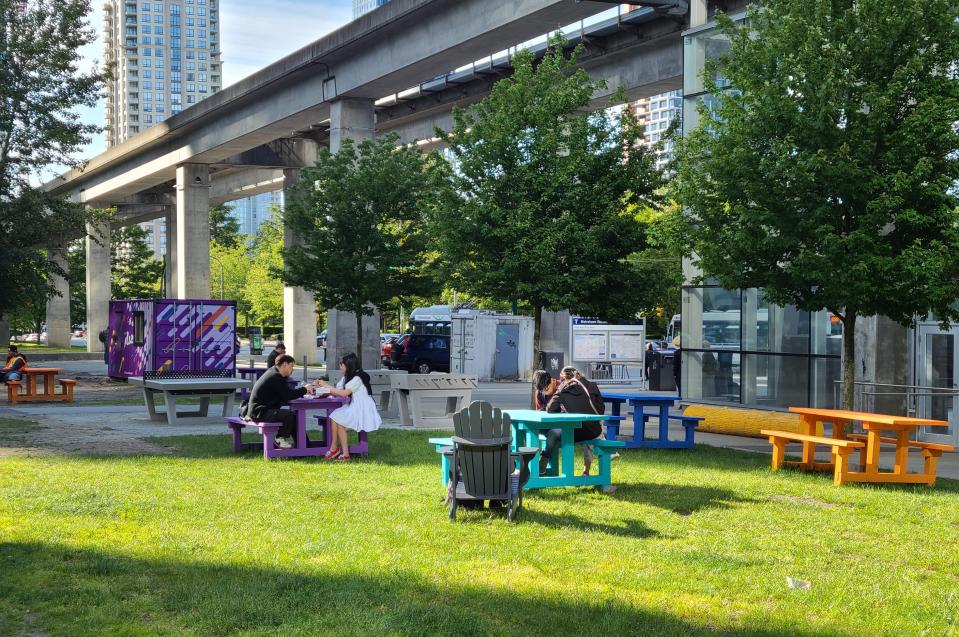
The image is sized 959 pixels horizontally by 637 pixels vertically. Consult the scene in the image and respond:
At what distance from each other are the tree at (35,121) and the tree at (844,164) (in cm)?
2554

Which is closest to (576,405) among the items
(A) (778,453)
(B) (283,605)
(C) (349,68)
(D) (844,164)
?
(A) (778,453)

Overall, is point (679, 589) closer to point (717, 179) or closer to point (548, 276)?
point (717, 179)

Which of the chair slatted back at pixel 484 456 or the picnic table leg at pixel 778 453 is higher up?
the chair slatted back at pixel 484 456

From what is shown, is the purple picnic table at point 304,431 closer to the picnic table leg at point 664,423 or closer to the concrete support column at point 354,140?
the picnic table leg at point 664,423

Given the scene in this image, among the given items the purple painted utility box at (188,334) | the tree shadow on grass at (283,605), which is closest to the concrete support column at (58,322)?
the purple painted utility box at (188,334)

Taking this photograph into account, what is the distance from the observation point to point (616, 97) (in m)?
25.2

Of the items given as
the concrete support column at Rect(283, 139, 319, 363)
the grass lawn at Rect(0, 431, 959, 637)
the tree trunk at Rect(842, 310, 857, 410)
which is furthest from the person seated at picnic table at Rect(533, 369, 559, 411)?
the concrete support column at Rect(283, 139, 319, 363)

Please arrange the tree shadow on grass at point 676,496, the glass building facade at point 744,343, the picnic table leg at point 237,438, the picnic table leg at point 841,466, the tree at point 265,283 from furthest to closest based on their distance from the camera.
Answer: the tree at point 265,283, the glass building facade at point 744,343, the picnic table leg at point 237,438, the picnic table leg at point 841,466, the tree shadow on grass at point 676,496

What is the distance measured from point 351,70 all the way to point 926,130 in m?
22.3

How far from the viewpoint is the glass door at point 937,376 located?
19.1 metres

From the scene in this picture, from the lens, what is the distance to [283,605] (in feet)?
22.5

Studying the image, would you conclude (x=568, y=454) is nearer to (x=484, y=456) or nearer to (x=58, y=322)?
(x=484, y=456)

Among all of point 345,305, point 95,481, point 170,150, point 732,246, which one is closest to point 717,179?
point 732,246

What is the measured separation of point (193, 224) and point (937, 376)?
3749 centimetres
